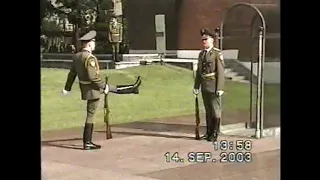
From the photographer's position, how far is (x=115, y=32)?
5.31 meters

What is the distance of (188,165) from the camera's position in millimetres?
5387

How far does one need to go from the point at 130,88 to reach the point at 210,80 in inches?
30.1

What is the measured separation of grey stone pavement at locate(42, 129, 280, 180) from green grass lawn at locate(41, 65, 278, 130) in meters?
0.23

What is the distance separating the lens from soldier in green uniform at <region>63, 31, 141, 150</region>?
5.29 m

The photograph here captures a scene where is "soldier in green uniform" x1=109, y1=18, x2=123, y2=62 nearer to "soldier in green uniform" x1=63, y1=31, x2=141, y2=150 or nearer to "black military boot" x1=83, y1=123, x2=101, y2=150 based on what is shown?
"soldier in green uniform" x1=63, y1=31, x2=141, y2=150

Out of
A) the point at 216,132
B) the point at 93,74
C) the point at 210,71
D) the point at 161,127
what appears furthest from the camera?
the point at 161,127

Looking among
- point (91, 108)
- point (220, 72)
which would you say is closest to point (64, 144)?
point (91, 108)

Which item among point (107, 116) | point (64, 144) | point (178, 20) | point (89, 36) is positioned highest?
point (178, 20)

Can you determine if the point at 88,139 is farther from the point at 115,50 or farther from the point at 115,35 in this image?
the point at 115,35

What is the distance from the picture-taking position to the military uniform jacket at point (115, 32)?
5.30 meters
